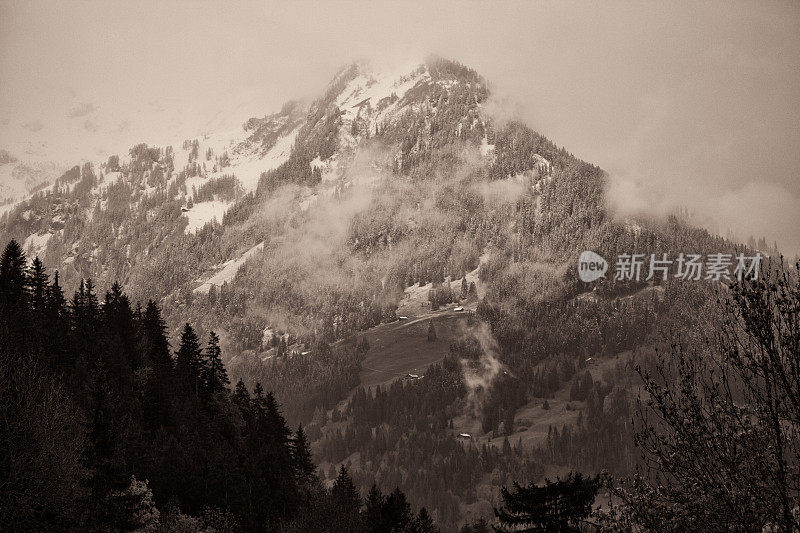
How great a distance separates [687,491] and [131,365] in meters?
70.9

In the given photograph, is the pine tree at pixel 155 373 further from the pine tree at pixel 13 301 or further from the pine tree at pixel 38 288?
the pine tree at pixel 13 301

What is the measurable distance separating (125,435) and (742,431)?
35.8 metres

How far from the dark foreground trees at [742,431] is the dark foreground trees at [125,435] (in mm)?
28603

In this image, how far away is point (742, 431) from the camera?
18453 millimetres

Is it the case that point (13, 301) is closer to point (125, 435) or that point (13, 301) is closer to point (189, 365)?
point (189, 365)

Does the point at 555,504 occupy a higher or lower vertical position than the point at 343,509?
higher

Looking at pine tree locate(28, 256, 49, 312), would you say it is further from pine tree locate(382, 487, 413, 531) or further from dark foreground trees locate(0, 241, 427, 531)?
pine tree locate(382, 487, 413, 531)

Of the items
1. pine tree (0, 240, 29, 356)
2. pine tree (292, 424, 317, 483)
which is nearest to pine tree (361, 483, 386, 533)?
pine tree (292, 424, 317, 483)

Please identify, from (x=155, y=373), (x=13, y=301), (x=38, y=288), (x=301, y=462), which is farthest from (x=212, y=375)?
(x=38, y=288)

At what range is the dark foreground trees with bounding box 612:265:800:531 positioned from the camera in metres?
17.3

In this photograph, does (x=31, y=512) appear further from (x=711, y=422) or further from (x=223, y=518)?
(x=711, y=422)

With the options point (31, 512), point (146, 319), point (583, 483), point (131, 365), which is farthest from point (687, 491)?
point (146, 319)

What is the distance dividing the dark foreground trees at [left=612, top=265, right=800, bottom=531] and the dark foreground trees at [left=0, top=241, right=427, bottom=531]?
2860cm

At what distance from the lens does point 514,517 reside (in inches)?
1587
